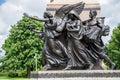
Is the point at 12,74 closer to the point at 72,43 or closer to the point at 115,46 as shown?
the point at 115,46

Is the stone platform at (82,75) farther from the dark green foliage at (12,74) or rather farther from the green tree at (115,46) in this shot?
the dark green foliage at (12,74)

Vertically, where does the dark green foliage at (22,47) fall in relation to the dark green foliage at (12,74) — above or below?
above

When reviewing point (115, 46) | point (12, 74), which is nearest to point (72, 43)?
point (115, 46)

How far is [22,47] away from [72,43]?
111 ft

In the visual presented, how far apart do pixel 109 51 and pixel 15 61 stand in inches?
522

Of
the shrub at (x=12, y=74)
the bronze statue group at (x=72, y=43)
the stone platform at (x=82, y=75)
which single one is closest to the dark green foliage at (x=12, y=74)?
the shrub at (x=12, y=74)

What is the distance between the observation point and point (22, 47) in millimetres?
48125

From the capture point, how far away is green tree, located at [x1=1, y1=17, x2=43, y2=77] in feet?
153

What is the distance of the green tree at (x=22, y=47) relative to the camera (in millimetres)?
46531

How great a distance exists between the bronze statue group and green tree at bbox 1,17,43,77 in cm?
3040

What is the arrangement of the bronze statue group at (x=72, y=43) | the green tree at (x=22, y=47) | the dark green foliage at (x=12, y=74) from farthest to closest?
the dark green foliage at (x=12, y=74) < the green tree at (x=22, y=47) < the bronze statue group at (x=72, y=43)

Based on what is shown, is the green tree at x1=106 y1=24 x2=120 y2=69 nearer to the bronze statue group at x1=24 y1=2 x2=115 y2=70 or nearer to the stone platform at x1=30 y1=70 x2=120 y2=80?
the bronze statue group at x1=24 y1=2 x2=115 y2=70

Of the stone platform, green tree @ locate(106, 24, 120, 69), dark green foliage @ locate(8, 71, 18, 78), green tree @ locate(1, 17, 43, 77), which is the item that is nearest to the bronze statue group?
the stone platform

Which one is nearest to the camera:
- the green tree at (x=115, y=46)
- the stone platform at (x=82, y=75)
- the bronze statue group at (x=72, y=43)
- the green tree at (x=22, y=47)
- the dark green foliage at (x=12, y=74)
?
the stone platform at (x=82, y=75)
